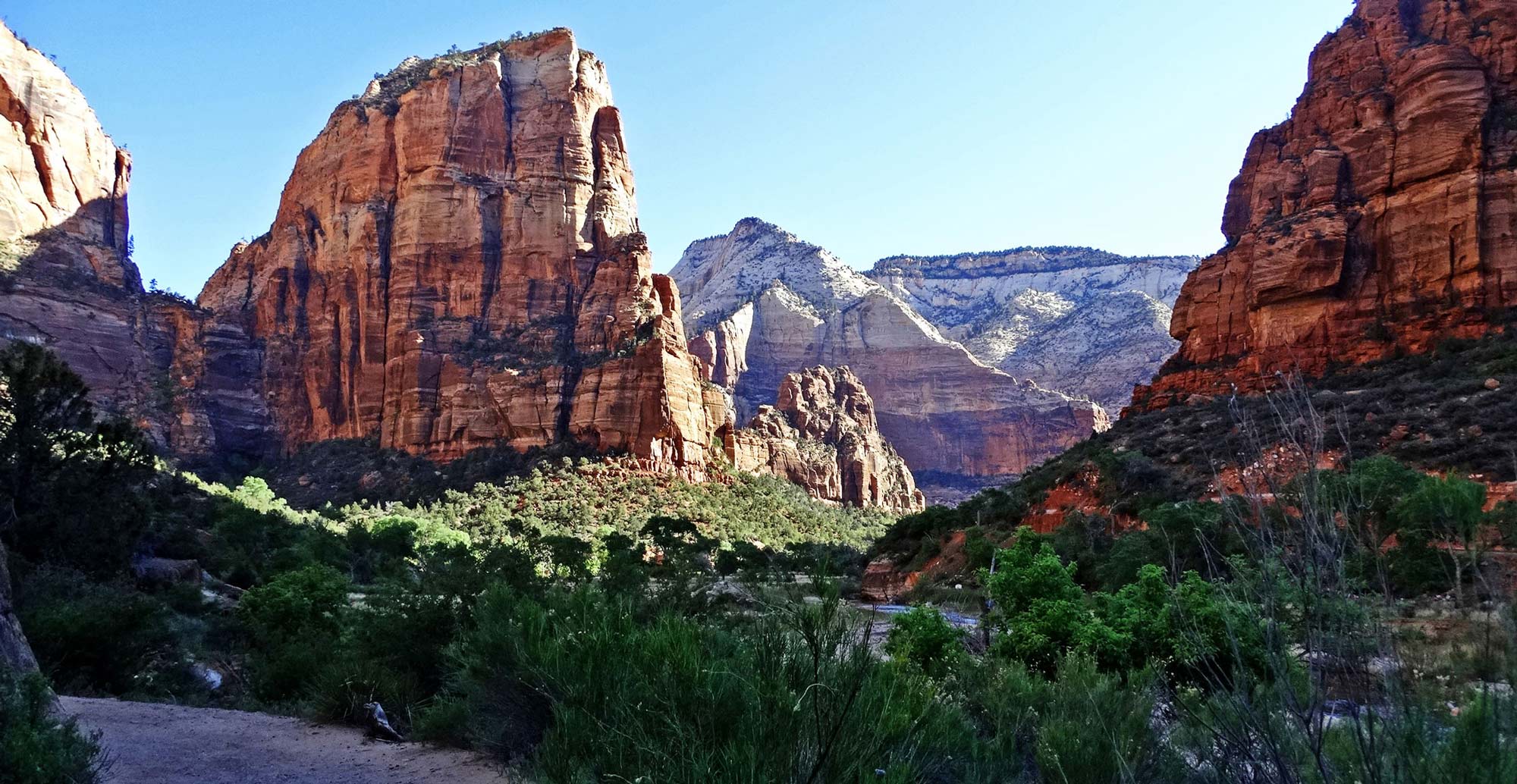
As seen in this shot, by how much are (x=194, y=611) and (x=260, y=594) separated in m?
3.08

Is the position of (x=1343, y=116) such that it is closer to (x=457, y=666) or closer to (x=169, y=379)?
(x=457, y=666)

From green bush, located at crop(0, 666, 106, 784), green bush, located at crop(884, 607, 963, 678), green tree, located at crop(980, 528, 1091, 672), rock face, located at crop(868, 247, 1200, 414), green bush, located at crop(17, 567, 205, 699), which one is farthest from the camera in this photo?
rock face, located at crop(868, 247, 1200, 414)

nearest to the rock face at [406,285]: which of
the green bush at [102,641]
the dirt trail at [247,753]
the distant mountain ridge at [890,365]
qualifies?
the green bush at [102,641]

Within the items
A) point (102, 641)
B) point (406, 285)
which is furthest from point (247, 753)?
point (406, 285)

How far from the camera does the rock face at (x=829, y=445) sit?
81.3 m

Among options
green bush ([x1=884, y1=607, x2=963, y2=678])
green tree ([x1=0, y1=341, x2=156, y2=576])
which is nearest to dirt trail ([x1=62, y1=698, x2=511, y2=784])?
green bush ([x1=884, y1=607, x2=963, y2=678])

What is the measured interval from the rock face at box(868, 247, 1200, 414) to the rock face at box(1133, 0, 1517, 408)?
61424mm

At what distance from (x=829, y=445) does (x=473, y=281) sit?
142 ft

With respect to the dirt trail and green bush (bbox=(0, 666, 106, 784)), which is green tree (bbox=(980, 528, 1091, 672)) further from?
green bush (bbox=(0, 666, 106, 784))

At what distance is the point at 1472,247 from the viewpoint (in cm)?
3212

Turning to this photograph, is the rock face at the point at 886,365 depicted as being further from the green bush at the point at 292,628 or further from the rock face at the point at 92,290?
the green bush at the point at 292,628

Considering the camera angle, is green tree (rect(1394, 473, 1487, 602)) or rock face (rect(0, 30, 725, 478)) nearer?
green tree (rect(1394, 473, 1487, 602))

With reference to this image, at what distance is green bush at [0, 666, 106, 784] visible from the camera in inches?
213

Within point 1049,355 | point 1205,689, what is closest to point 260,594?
point 1205,689
